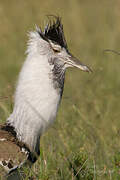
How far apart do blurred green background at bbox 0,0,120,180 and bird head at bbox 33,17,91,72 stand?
19 centimetres

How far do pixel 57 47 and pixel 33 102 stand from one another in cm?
53

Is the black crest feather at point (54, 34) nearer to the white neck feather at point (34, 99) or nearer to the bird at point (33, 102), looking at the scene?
the bird at point (33, 102)

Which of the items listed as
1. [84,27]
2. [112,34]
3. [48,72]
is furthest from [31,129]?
[84,27]

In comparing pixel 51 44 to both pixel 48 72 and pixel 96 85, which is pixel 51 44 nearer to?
pixel 48 72

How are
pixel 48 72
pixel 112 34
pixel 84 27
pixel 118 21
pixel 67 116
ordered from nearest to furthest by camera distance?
pixel 48 72 → pixel 67 116 → pixel 112 34 → pixel 118 21 → pixel 84 27

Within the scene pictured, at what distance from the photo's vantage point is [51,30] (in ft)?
11.5

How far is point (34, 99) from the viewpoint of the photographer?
3264mm

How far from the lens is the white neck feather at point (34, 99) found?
128 inches

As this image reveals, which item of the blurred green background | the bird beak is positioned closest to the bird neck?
the bird beak

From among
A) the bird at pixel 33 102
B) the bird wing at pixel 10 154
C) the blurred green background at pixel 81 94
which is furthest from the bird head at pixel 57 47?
the bird wing at pixel 10 154

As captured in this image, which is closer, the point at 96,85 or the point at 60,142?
the point at 60,142

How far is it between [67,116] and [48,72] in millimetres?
1680

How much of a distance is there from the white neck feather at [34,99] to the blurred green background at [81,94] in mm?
266

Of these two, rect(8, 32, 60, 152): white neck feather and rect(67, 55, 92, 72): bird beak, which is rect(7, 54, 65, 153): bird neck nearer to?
rect(8, 32, 60, 152): white neck feather
